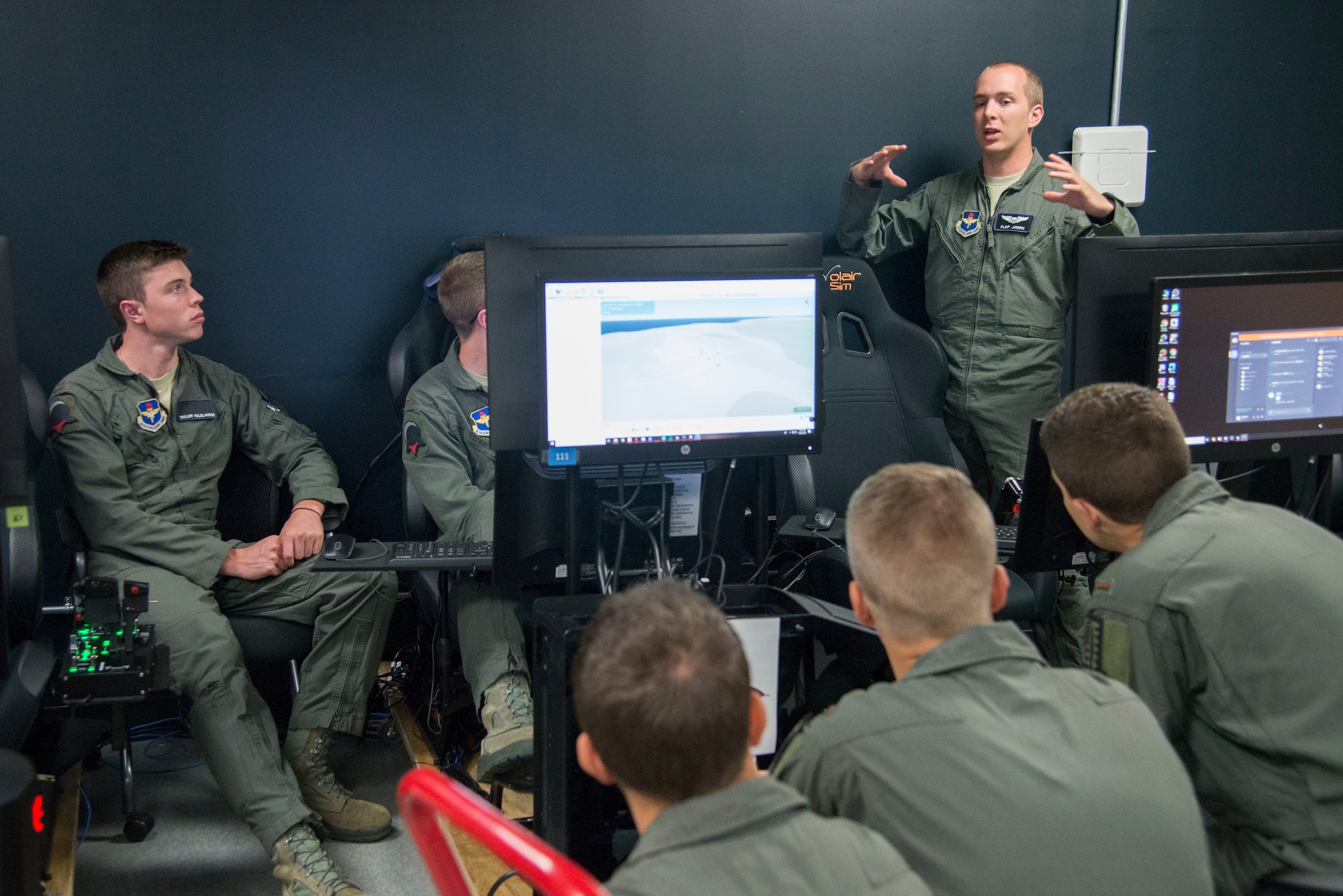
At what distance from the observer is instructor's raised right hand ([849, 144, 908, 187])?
3.18 metres

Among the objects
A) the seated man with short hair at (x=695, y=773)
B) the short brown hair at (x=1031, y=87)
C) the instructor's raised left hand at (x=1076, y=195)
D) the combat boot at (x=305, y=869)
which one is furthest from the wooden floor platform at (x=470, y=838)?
the short brown hair at (x=1031, y=87)

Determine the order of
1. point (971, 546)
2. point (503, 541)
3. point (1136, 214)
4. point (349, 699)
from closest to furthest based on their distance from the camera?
→ point (971, 546) < point (503, 541) < point (349, 699) < point (1136, 214)

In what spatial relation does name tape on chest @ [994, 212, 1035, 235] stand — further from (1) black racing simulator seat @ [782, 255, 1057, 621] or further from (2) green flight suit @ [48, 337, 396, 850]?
(2) green flight suit @ [48, 337, 396, 850]

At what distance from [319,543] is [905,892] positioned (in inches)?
79.8

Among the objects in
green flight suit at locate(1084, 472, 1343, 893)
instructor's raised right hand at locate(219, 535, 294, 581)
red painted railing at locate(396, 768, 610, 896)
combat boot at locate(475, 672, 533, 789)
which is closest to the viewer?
red painted railing at locate(396, 768, 610, 896)

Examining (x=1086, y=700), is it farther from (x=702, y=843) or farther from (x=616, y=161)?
(x=616, y=161)

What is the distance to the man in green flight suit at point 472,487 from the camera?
2.31m

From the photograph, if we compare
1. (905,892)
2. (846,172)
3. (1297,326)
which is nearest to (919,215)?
(846,172)

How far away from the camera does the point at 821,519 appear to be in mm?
2363

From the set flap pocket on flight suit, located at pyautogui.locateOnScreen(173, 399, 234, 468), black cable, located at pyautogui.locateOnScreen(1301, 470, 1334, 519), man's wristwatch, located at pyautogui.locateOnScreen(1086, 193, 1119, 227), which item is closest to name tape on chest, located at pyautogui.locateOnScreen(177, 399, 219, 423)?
flap pocket on flight suit, located at pyautogui.locateOnScreen(173, 399, 234, 468)

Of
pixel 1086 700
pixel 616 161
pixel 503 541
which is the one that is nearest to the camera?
pixel 1086 700

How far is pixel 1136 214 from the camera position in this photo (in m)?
3.88

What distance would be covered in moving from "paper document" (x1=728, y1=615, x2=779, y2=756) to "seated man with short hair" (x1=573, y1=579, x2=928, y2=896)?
61 centimetres

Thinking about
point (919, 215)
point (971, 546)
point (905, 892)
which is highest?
point (919, 215)
